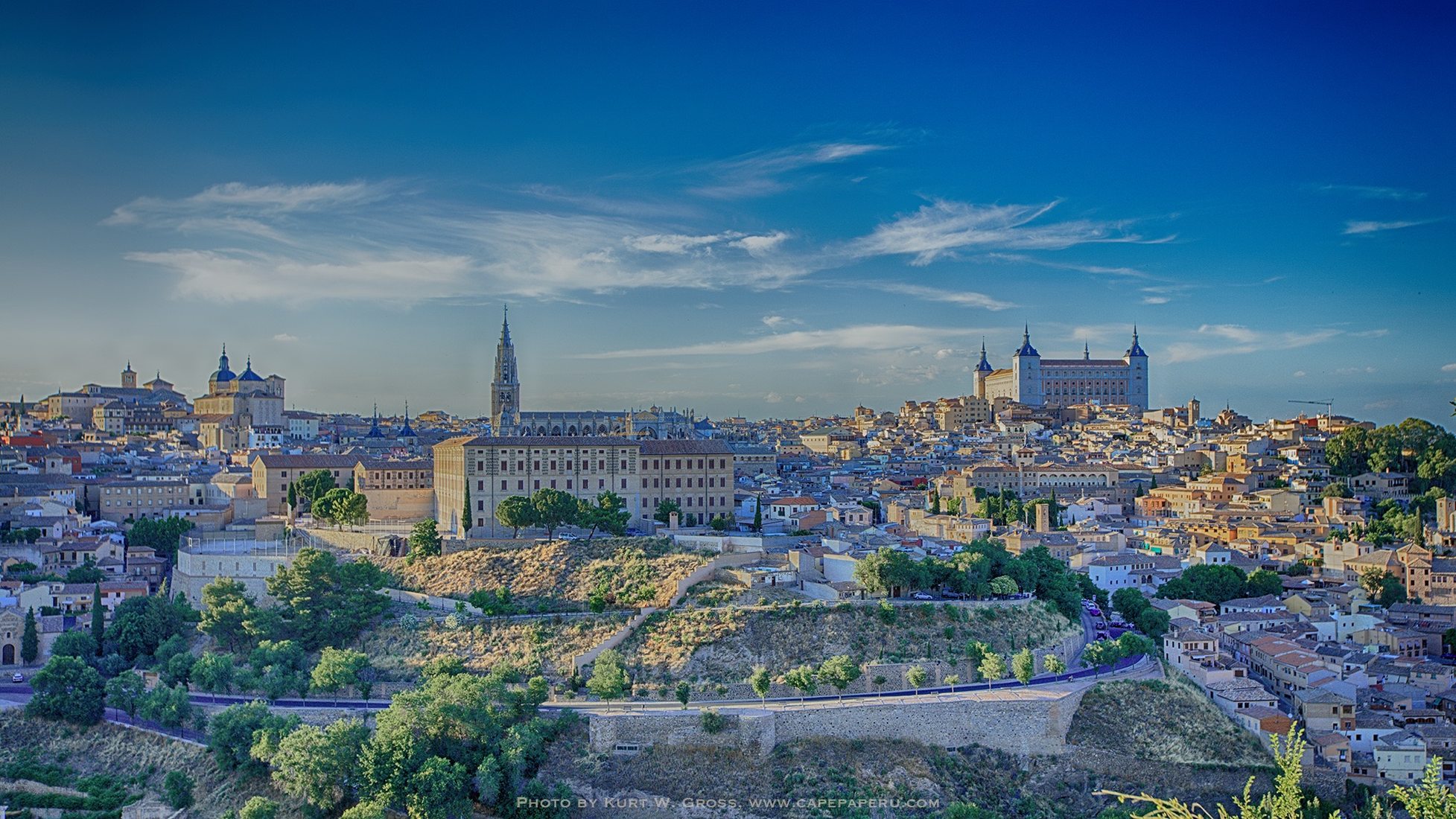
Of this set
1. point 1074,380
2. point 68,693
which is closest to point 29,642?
point 68,693

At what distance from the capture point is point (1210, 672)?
34062mm

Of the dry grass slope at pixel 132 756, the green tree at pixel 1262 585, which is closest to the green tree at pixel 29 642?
the dry grass slope at pixel 132 756

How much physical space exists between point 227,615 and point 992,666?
20355 millimetres

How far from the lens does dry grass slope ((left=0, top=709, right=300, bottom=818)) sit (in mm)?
28516

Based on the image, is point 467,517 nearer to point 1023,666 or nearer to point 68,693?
point 68,693

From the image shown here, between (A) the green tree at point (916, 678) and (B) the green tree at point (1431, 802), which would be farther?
(A) the green tree at point (916, 678)

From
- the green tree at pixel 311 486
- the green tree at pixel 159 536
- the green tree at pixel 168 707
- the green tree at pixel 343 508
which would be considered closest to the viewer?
the green tree at pixel 168 707

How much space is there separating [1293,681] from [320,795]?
943 inches

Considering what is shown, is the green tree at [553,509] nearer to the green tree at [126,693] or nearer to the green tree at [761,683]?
the green tree at [761,683]

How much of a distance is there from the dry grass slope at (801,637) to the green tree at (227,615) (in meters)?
11.0

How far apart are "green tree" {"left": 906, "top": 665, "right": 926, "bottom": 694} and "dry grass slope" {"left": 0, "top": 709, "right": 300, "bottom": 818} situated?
546 inches

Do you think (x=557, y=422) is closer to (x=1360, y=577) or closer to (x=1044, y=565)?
(x=1044, y=565)

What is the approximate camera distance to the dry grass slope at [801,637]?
3269 centimetres

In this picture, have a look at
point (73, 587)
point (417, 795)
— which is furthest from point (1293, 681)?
point (73, 587)
